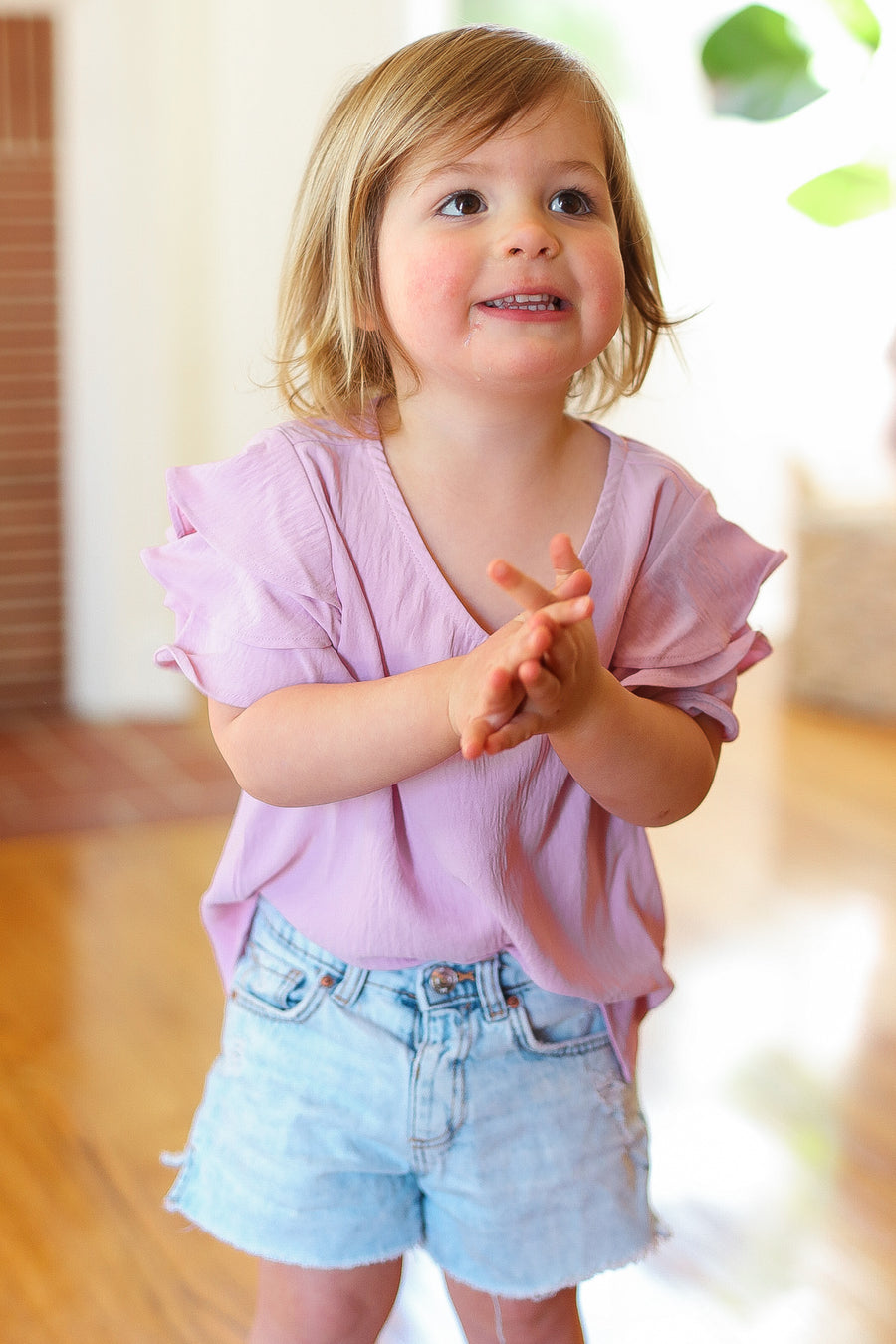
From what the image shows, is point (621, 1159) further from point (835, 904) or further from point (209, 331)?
point (209, 331)

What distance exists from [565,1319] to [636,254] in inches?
26.4

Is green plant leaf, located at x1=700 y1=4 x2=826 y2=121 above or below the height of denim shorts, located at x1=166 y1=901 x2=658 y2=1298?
above

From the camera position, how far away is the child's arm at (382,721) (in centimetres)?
71

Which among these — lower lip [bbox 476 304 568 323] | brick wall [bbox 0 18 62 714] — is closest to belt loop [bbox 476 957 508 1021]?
lower lip [bbox 476 304 568 323]

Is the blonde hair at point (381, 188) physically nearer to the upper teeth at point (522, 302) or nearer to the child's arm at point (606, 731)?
the upper teeth at point (522, 302)

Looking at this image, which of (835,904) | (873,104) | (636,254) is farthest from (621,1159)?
(873,104)

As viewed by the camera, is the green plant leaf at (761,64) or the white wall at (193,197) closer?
the green plant leaf at (761,64)

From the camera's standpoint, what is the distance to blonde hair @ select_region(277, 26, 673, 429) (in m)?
0.82

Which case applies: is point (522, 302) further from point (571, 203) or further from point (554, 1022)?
point (554, 1022)

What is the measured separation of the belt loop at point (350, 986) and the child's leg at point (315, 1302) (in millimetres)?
173

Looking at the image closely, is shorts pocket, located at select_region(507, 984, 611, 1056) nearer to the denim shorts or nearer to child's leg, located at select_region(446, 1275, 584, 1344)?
the denim shorts

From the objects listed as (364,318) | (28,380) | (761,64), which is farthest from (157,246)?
(364,318)

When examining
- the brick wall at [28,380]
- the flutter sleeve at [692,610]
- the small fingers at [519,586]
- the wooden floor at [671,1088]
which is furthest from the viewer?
the brick wall at [28,380]

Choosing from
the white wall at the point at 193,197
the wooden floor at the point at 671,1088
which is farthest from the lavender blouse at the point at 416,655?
the white wall at the point at 193,197
